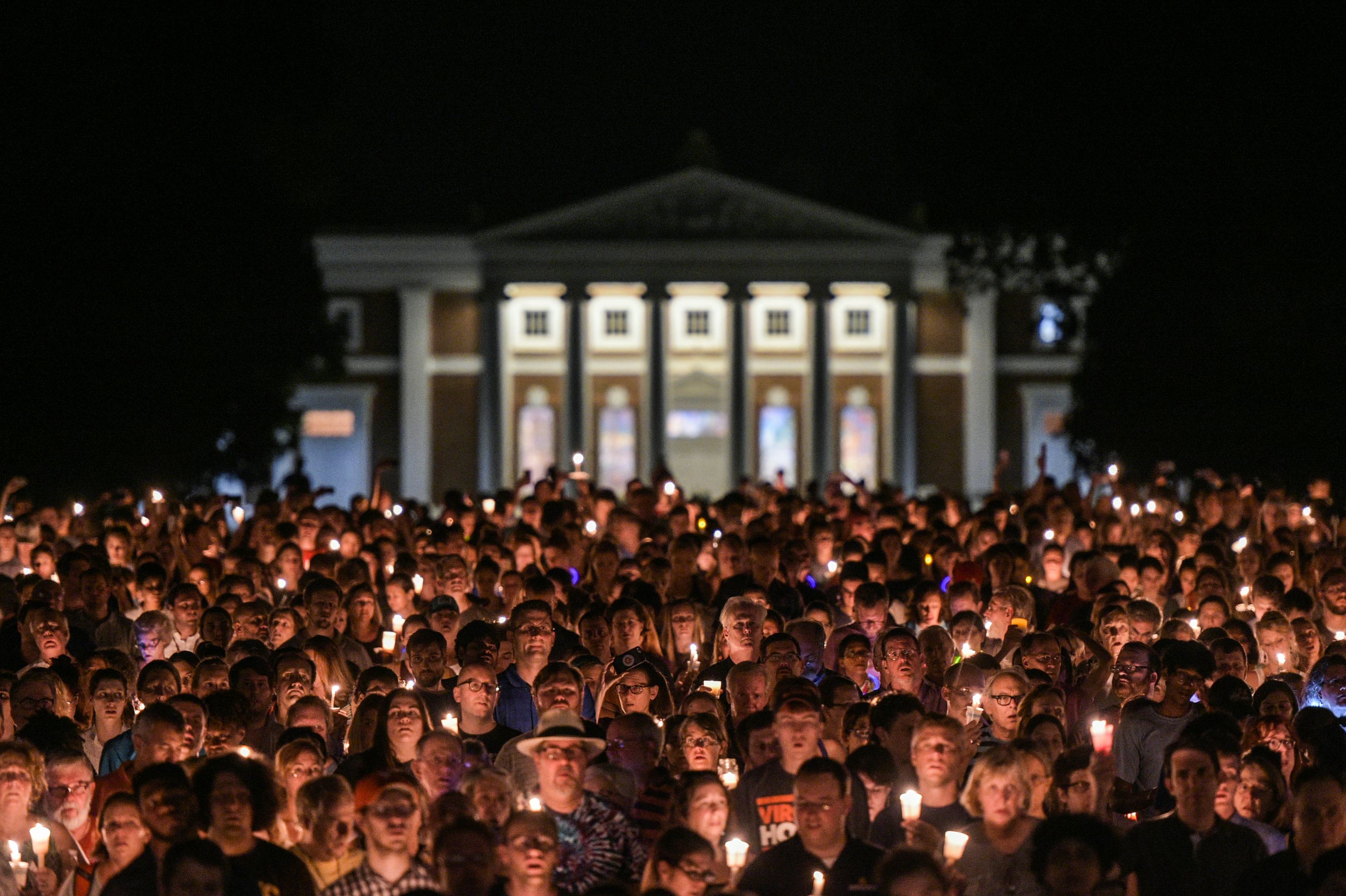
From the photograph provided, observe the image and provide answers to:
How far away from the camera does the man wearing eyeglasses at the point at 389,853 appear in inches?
291

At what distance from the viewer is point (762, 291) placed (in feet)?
208

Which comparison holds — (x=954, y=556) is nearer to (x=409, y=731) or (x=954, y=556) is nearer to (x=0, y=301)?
(x=409, y=731)

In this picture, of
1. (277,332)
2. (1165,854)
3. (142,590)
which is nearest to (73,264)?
(277,332)

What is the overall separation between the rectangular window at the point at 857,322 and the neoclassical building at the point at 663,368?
0.18ft

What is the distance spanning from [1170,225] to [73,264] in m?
17.7

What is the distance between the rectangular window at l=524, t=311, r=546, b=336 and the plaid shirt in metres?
58.8

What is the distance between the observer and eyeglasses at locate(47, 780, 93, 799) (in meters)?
8.92

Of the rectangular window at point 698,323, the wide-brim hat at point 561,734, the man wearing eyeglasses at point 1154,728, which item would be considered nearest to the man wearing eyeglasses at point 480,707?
the wide-brim hat at point 561,734

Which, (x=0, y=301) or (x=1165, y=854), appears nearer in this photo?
(x=1165, y=854)

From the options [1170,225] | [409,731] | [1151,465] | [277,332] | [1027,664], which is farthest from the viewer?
[277,332]

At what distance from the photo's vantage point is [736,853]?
23.6ft

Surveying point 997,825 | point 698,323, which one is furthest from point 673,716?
point 698,323

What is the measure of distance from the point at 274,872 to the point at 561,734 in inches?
52.1

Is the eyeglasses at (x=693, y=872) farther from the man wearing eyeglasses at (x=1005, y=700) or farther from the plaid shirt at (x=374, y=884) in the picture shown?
the man wearing eyeglasses at (x=1005, y=700)
